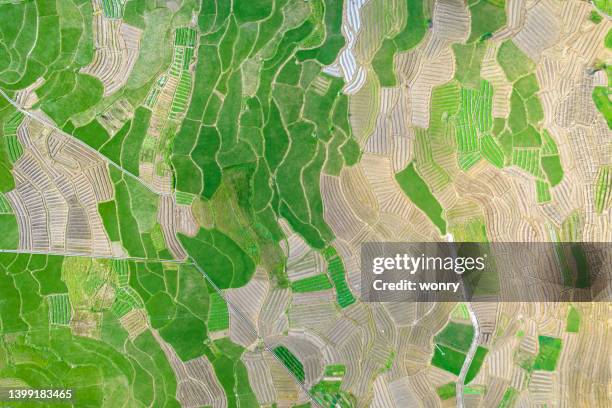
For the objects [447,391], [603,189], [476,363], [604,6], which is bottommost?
[447,391]

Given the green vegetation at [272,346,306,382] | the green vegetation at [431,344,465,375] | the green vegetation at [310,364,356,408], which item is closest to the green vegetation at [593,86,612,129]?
the green vegetation at [431,344,465,375]

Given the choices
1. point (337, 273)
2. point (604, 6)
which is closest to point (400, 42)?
point (604, 6)

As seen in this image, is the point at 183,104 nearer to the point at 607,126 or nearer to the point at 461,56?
the point at 461,56

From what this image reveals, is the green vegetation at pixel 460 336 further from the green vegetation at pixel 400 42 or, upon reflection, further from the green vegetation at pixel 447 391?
the green vegetation at pixel 400 42

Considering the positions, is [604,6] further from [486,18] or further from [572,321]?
[572,321]

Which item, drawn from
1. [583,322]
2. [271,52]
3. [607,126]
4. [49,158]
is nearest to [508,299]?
[583,322]

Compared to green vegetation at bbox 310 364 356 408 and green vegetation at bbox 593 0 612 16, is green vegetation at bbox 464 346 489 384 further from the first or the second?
green vegetation at bbox 593 0 612 16
